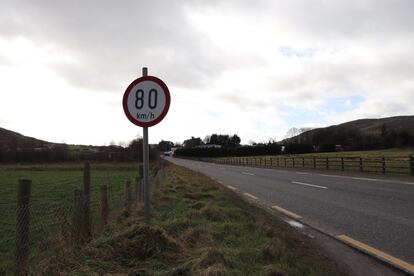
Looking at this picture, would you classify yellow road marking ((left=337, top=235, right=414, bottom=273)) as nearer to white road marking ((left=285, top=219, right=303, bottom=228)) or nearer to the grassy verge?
the grassy verge

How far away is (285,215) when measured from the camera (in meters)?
9.02

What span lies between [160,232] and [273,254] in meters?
1.54

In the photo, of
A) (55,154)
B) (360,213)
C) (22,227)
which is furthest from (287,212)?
(55,154)

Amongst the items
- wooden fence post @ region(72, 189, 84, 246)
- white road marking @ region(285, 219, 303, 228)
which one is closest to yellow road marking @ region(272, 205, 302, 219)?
white road marking @ region(285, 219, 303, 228)

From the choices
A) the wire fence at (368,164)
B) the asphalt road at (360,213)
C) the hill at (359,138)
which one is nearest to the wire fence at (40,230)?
the asphalt road at (360,213)

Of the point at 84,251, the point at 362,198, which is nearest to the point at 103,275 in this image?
the point at 84,251

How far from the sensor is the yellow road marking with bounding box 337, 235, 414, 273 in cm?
478

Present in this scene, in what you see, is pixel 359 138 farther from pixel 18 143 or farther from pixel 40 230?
pixel 40 230

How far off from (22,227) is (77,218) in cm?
126

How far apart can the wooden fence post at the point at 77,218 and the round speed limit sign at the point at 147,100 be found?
1476mm

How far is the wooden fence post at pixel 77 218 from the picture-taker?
548 cm

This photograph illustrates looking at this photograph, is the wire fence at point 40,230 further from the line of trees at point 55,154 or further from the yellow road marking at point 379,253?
the line of trees at point 55,154

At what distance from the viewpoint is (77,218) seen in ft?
18.3

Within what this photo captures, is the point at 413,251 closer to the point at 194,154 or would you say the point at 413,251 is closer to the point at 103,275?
the point at 103,275
